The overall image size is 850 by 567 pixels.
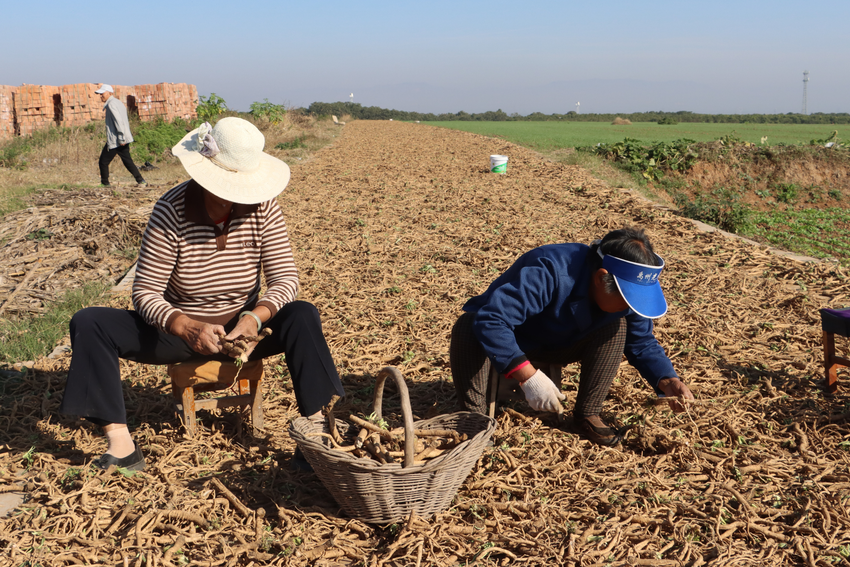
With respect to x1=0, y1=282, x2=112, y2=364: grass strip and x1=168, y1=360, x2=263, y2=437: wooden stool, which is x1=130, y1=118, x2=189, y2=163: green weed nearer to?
x1=0, y1=282, x2=112, y2=364: grass strip

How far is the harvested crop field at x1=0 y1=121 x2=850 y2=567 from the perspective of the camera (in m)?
2.53

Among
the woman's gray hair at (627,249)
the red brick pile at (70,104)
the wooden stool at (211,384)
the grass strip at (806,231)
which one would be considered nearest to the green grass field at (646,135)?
the grass strip at (806,231)

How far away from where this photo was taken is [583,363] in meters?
3.38

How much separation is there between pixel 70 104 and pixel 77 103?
0.21m

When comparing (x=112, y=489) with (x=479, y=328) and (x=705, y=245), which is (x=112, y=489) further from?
(x=705, y=245)

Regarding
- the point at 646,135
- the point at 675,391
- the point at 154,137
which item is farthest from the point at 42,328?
the point at 646,135

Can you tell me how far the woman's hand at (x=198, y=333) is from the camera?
289 cm

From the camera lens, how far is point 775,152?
19.6 metres

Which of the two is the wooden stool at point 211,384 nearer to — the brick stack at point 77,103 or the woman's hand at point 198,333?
the woman's hand at point 198,333

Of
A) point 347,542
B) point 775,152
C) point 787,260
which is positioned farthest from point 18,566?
point 775,152

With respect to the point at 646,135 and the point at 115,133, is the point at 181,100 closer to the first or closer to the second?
the point at 115,133

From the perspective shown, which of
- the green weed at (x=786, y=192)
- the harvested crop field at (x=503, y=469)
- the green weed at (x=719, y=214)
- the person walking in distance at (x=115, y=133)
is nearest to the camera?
the harvested crop field at (x=503, y=469)

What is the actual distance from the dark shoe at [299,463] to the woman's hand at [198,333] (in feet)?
1.98

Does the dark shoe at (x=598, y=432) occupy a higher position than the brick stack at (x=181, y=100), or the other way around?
the brick stack at (x=181, y=100)
